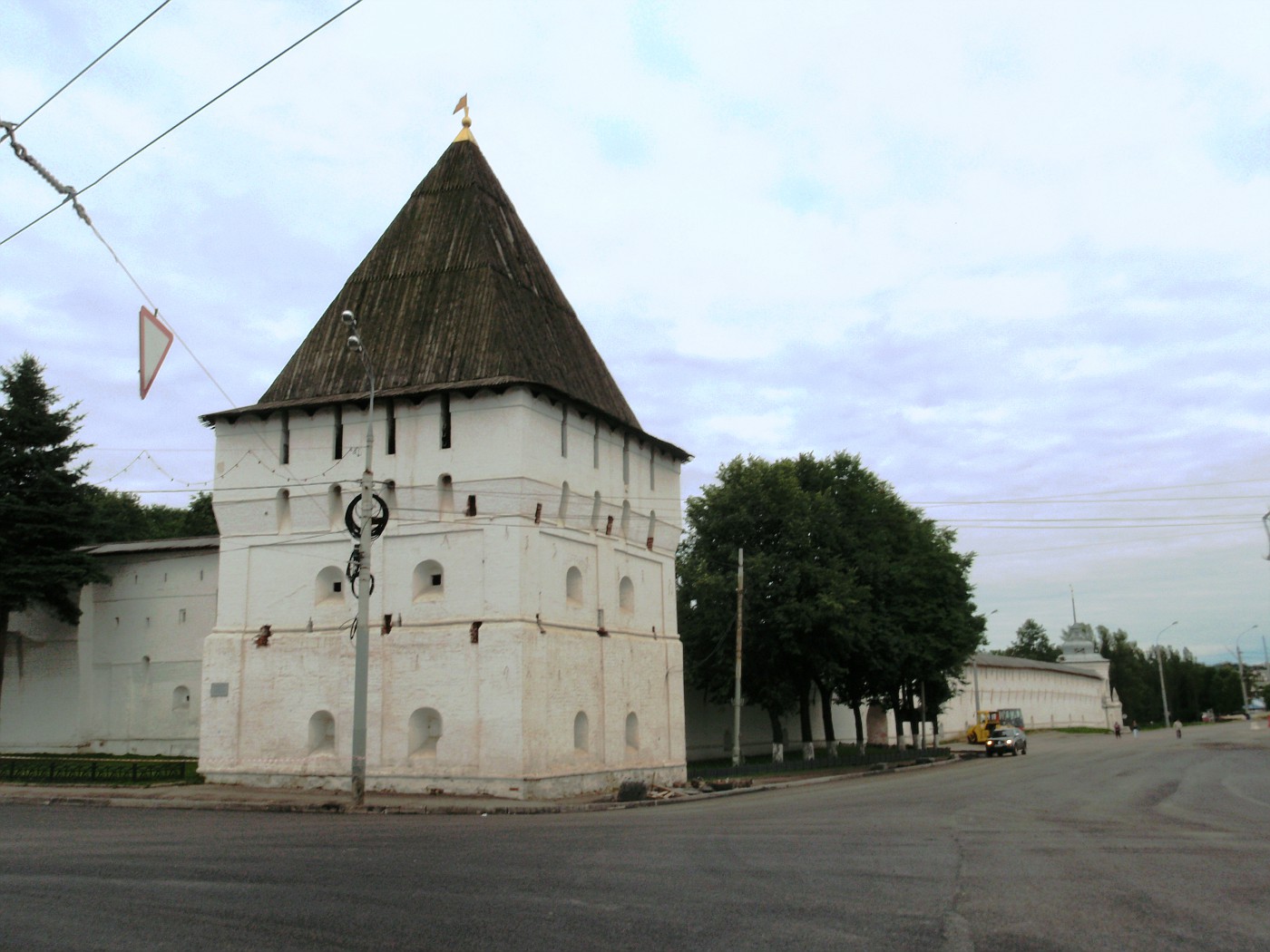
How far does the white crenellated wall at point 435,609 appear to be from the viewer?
2509cm

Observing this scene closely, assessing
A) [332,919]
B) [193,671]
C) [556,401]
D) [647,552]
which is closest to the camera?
[332,919]

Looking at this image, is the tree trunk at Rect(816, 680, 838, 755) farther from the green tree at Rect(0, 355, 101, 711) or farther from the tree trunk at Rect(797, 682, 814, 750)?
the green tree at Rect(0, 355, 101, 711)

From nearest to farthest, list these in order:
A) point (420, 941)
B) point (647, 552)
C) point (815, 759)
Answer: point (420, 941)
point (647, 552)
point (815, 759)

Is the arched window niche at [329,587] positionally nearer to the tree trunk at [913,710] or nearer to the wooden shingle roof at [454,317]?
the wooden shingle roof at [454,317]

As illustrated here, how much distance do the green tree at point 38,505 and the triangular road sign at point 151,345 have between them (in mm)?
22678

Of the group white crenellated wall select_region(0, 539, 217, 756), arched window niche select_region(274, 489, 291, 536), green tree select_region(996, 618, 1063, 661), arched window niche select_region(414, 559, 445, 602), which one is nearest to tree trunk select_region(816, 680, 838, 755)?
arched window niche select_region(414, 559, 445, 602)

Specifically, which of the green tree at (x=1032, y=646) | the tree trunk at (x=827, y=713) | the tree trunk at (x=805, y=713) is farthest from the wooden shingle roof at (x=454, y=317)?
the green tree at (x=1032, y=646)

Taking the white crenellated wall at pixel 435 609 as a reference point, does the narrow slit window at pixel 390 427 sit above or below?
above

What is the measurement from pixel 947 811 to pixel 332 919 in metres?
13.4

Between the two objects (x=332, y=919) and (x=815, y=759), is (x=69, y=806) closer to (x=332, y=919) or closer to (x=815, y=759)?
(x=332, y=919)

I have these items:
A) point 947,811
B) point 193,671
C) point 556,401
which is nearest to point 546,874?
point 947,811

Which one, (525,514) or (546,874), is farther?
(525,514)

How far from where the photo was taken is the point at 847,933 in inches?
306

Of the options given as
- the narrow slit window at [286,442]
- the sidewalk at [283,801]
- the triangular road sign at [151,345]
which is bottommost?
the sidewalk at [283,801]
